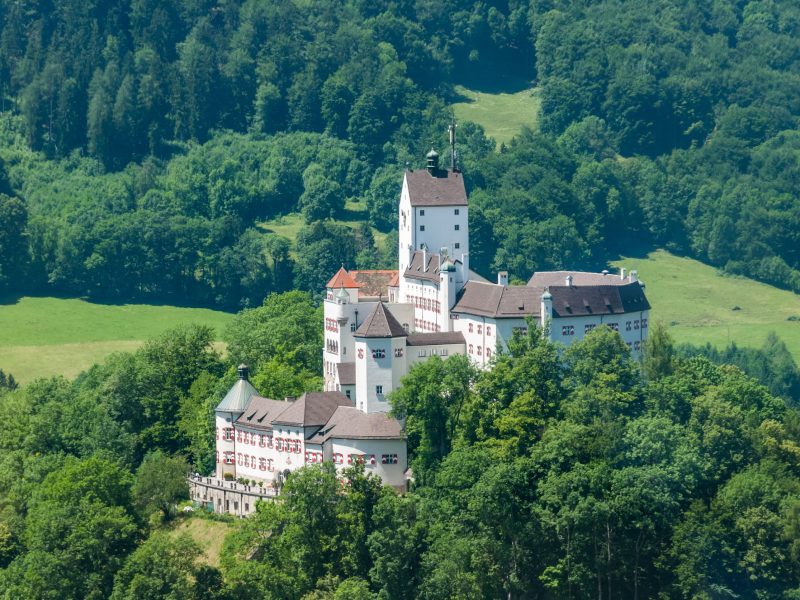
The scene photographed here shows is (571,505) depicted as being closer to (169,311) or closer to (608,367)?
(608,367)

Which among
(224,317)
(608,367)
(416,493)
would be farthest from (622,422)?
(224,317)

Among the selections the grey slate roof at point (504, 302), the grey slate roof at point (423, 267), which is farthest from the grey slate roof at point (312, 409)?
the grey slate roof at point (423, 267)

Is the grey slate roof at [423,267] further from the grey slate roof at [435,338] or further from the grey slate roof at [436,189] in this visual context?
the grey slate roof at [435,338]

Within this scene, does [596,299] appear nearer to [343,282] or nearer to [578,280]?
[578,280]

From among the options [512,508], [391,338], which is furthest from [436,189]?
[512,508]

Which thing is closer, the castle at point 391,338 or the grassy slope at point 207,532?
the grassy slope at point 207,532
